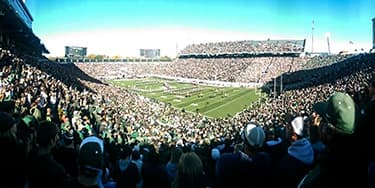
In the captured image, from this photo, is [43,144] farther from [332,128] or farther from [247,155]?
[332,128]

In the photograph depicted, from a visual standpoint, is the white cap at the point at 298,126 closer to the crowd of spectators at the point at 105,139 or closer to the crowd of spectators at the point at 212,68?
the crowd of spectators at the point at 105,139

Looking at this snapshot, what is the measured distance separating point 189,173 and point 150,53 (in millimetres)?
164594

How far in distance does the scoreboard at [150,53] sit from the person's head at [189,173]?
531 feet

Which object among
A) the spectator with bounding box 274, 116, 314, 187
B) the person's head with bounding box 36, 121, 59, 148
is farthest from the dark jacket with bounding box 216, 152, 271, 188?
the person's head with bounding box 36, 121, 59, 148

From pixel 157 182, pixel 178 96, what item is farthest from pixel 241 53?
pixel 157 182

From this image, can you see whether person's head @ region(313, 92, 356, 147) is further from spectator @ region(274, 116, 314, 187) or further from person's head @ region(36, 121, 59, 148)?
person's head @ region(36, 121, 59, 148)

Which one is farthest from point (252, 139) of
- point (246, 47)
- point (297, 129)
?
point (246, 47)

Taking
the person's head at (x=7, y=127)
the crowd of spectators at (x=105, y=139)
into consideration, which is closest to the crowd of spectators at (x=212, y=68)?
the crowd of spectators at (x=105, y=139)

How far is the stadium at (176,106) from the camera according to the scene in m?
3.99

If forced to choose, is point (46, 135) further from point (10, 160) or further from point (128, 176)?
point (128, 176)

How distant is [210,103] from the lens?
175 ft

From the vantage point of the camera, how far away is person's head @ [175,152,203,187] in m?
3.69

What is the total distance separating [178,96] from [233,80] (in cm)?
2427

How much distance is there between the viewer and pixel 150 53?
166 metres
